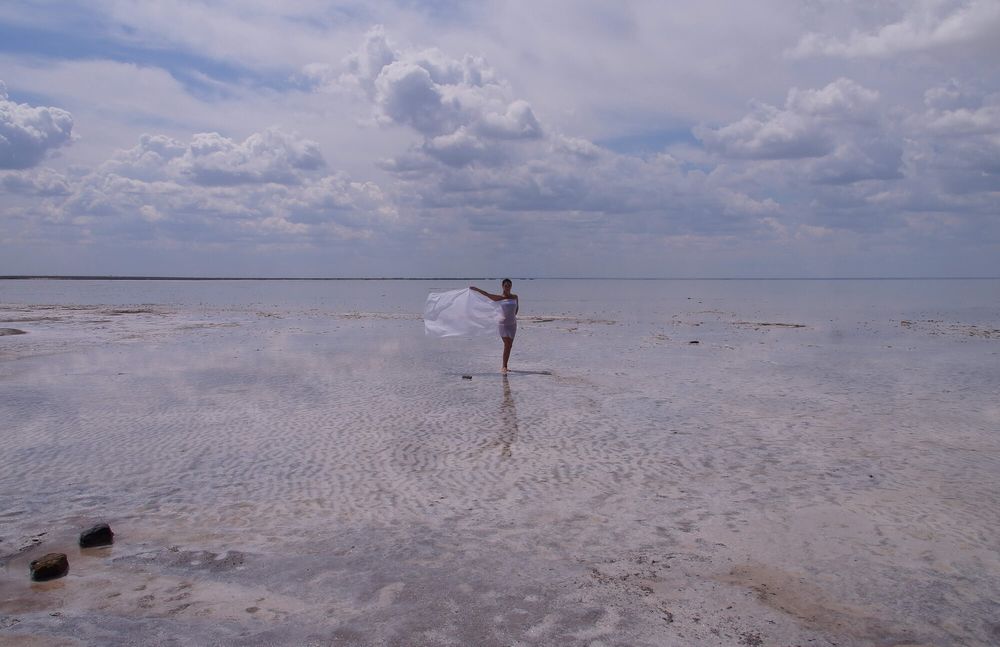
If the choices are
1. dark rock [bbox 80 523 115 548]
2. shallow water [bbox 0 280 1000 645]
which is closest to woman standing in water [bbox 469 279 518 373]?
shallow water [bbox 0 280 1000 645]

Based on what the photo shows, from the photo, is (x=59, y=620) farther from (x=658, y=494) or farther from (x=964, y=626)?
(x=964, y=626)

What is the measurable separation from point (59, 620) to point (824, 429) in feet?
37.2

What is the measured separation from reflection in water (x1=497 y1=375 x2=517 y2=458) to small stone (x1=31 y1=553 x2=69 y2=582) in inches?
228

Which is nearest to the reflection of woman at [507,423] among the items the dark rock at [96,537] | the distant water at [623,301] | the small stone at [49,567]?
the dark rock at [96,537]

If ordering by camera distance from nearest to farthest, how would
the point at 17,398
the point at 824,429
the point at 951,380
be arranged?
the point at 824,429
the point at 17,398
the point at 951,380

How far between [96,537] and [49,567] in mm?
775

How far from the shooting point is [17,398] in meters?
14.5

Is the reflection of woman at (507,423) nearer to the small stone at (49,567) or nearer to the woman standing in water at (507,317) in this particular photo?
the woman standing in water at (507,317)

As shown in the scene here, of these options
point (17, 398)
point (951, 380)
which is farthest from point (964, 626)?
point (17, 398)

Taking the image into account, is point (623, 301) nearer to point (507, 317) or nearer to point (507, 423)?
point (507, 317)

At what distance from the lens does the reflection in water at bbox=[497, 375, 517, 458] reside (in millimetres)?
10980

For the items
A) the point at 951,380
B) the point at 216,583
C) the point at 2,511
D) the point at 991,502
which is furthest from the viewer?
the point at 951,380

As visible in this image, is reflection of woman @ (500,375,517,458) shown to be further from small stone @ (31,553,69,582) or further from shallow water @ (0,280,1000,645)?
small stone @ (31,553,69,582)

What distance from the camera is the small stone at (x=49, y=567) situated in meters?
5.94
